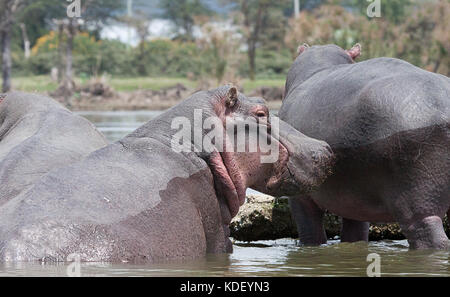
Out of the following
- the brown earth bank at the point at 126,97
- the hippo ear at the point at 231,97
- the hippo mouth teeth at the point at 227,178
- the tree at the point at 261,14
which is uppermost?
the hippo ear at the point at 231,97

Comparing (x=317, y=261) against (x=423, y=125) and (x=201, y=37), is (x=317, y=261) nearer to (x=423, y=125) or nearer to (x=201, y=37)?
(x=423, y=125)

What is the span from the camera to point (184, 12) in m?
67.3

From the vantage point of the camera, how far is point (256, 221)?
7.41 metres

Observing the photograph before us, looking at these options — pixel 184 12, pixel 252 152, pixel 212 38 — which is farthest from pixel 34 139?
pixel 184 12

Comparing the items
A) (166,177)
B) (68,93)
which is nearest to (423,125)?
(166,177)

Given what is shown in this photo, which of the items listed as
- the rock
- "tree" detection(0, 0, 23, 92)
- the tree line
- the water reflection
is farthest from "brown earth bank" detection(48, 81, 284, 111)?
the rock

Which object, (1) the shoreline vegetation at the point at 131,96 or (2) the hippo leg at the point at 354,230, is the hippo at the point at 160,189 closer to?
(2) the hippo leg at the point at 354,230

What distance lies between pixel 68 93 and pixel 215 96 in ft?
93.5

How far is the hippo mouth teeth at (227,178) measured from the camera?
5.17 metres

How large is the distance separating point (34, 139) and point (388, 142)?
2.05 meters

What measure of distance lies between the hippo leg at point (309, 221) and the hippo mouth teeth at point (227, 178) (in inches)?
60.8

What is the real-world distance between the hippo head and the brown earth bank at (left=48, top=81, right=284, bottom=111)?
24169 millimetres

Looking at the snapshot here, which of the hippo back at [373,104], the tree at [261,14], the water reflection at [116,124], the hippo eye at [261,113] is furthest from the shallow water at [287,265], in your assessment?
the tree at [261,14]
